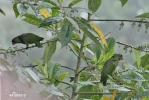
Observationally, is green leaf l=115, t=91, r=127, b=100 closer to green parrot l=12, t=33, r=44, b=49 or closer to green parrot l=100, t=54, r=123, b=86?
green parrot l=100, t=54, r=123, b=86

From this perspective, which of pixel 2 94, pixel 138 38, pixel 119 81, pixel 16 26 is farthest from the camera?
pixel 138 38

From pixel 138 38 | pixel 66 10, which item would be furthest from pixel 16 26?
pixel 66 10

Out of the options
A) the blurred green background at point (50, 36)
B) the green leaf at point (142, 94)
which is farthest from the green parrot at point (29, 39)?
the green leaf at point (142, 94)

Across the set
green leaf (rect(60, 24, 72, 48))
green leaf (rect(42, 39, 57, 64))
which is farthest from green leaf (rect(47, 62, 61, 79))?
green leaf (rect(60, 24, 72, 48))

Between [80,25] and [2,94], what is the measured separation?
33 centimetres

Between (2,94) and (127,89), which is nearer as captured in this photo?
(2,94)

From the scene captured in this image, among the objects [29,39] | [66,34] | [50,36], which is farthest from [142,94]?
[50,36]

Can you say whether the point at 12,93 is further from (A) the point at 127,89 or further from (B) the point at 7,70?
(A) the point at 127,89

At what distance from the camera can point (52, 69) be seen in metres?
0.82

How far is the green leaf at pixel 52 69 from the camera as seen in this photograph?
815 millimetres

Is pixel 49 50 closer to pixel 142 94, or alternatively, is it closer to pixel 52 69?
pixel 52 69

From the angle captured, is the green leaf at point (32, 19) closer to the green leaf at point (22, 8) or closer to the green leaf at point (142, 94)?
the green leaf at point (22, 8)

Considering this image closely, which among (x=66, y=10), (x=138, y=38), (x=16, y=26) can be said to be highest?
(x=66, y=10)

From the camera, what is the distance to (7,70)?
1.29 ft
